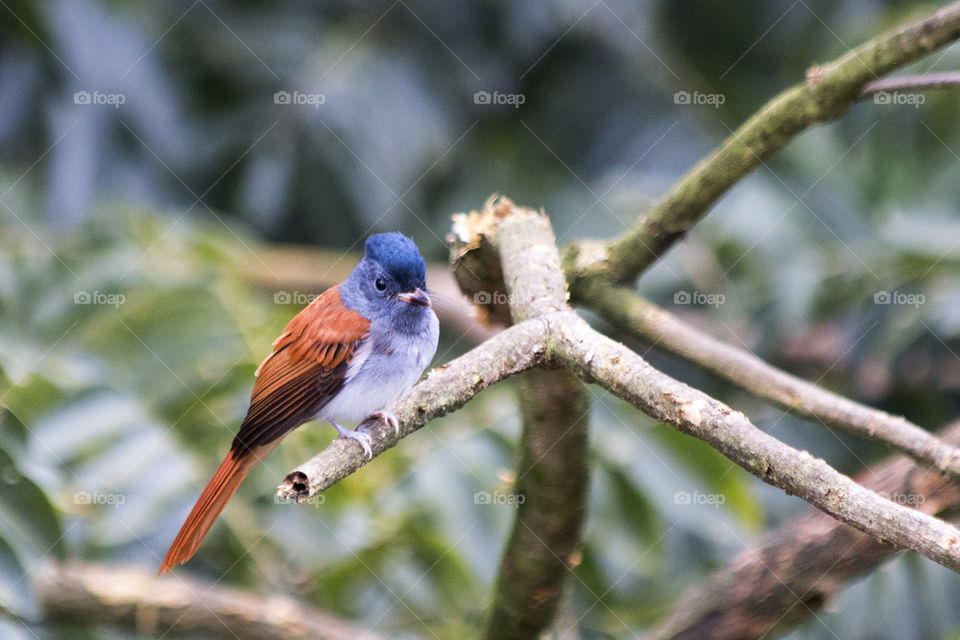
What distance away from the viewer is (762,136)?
8.65 feet

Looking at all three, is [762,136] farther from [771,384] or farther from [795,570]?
[795,570]

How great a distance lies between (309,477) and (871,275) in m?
3.44

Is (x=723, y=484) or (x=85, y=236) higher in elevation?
(x=85, y=236)

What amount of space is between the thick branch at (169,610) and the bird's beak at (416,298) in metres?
1.70

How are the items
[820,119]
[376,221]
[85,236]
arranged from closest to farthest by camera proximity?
1. [820,119]
2. [85,236]
3. [376,221]

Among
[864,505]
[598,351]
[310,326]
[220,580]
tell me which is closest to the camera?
[864,505]

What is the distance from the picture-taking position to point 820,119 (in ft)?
8.43

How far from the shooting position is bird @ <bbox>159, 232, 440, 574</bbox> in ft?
8.71

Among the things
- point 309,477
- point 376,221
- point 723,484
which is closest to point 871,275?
point 723,484

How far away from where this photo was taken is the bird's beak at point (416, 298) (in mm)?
2559

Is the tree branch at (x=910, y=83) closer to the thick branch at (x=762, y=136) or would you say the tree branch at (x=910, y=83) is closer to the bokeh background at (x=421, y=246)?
the thick branch at (x=762, y=136)

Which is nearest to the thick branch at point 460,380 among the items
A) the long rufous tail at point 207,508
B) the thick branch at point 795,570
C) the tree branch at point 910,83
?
the long rufous tail at point 207,508

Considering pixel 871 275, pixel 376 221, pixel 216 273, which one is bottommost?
pixel 216 273

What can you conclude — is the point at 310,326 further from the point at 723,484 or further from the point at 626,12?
the point at 626,12
